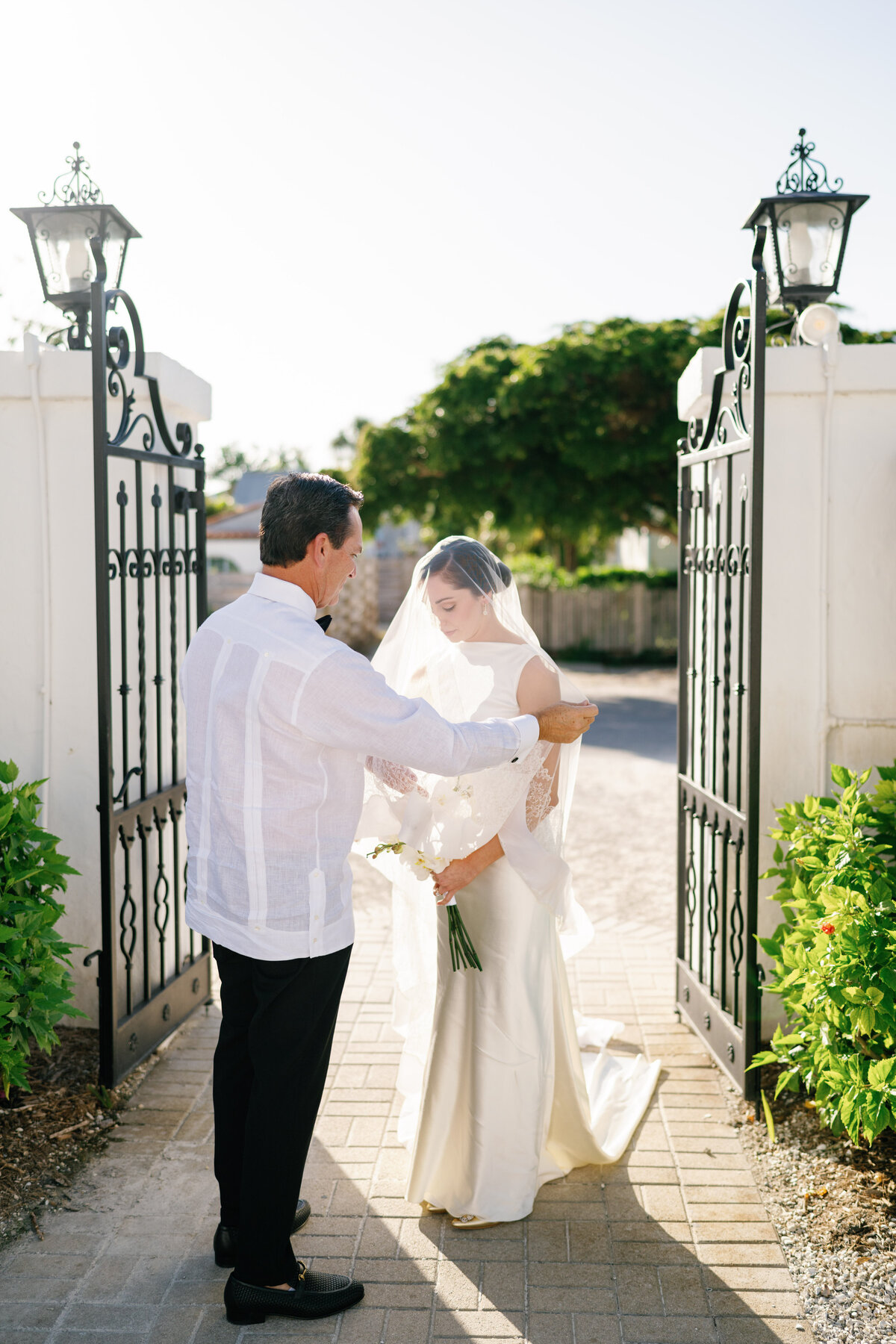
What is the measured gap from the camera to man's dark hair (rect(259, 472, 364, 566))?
2609 millimetres

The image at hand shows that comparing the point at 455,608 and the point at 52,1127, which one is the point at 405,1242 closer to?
the point at 52,1127

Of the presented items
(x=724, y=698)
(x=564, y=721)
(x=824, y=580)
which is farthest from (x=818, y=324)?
(x=564, y=721)

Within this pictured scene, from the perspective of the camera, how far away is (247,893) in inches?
104

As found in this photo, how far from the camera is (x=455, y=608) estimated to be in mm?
3279

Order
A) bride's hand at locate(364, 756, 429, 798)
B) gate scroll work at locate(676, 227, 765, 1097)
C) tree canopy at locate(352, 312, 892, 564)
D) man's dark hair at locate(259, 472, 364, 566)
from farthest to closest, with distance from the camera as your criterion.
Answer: tree canopy at locate(352, 312, 892, 564)
gate scroll work at locate(676, 227, 765, 1097)
bride's hand at locate(364, 756, 429, 798)
man's dark hair at locate(259, 472, 364, 566)

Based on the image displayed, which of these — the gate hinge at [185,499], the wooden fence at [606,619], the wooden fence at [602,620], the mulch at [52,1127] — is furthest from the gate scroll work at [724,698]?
the wooden fence at [606,619]

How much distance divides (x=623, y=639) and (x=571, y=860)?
50.4 ft

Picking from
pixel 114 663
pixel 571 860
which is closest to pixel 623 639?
pixel 571 860

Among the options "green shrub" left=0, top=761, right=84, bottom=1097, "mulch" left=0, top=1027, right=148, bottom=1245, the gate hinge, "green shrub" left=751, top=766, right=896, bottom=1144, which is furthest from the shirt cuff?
the gate hinge

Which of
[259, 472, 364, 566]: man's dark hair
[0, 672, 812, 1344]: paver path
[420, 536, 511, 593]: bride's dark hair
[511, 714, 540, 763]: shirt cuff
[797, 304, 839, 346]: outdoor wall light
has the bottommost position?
[0, 672, 812, 1344]: paver path

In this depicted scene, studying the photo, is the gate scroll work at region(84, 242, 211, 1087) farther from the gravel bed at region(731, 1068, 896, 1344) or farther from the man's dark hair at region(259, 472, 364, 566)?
the gravel bed at region(731, 1068, 896, 1344)

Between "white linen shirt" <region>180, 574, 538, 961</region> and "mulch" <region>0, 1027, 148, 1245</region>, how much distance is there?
1.35m

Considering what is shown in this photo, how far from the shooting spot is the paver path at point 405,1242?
281 centimetres

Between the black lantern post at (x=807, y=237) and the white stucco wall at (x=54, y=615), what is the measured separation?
280cm
